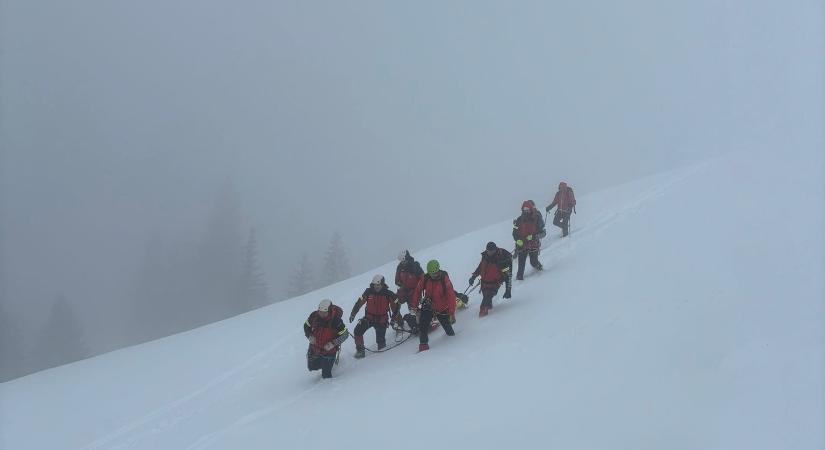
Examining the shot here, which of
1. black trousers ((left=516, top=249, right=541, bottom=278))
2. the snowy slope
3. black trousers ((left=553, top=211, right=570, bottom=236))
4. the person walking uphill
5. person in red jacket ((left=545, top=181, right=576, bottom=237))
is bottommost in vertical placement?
the snowy slope

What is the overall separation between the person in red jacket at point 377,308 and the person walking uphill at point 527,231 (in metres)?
3.58

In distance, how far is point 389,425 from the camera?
827cm

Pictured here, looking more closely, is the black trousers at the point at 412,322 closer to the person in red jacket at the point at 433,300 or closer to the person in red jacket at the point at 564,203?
the person in red jacket at the point at 433,300

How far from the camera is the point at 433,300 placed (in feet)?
38.5

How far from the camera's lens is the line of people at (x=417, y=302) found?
1178cm

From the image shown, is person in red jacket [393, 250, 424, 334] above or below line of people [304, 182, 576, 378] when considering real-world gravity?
above

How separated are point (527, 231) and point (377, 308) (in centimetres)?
435

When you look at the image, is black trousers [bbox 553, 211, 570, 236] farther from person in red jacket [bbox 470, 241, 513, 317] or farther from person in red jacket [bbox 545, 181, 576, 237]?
person in red jacket [bbox 470, 241, 513, 317]

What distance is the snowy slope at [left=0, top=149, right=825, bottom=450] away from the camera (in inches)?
261

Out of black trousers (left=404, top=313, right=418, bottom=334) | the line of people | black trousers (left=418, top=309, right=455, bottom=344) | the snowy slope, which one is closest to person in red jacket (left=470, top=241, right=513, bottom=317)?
the line of people

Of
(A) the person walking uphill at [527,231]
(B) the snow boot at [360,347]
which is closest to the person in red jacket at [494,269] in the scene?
(A) the person walking uphill at [527,231]

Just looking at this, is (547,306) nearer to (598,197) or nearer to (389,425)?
(389,425)

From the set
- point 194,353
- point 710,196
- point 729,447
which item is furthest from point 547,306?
point 194,353

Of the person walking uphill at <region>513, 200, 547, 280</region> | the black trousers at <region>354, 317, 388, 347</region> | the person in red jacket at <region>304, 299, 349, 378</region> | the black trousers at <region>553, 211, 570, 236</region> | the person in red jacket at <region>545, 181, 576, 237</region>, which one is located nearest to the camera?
the person in red jacket at <region>304, 299, 349, 378</region>
